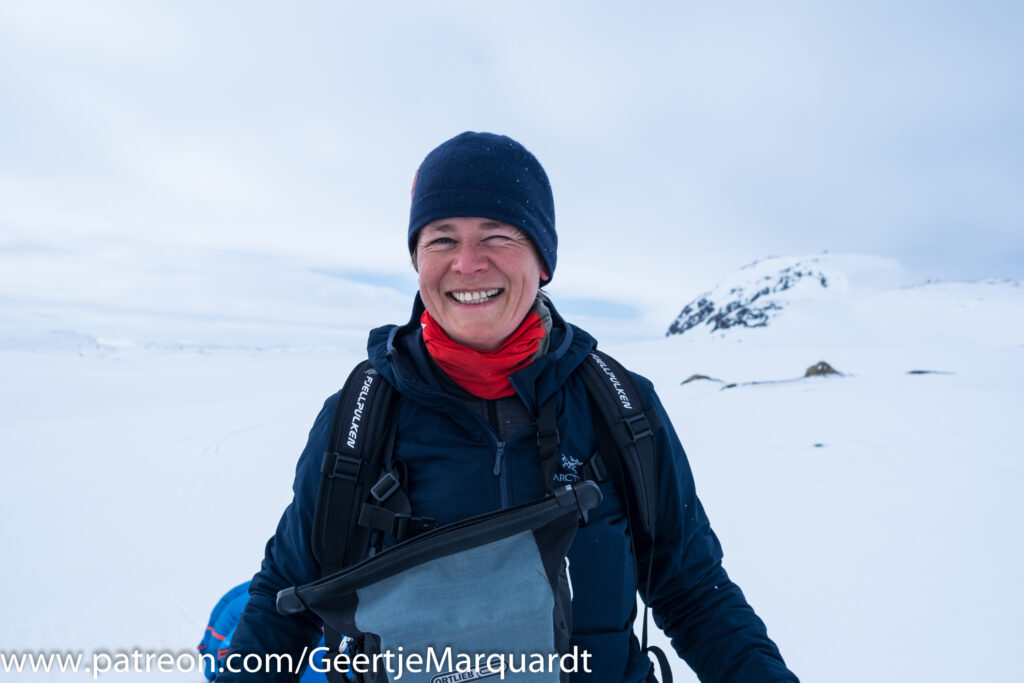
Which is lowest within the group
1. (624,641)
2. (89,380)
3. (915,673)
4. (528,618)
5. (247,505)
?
(915,673)

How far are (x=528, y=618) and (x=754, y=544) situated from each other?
3793mm

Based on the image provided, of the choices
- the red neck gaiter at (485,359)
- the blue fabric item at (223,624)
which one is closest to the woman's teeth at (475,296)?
the red neck gaiter at (485,359)

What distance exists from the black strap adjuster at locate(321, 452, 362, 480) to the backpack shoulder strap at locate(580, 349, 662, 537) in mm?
797

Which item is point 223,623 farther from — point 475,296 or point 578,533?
point 475,296

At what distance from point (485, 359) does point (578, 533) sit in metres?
0.67

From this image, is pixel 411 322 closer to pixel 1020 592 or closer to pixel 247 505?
pixel 1020 592

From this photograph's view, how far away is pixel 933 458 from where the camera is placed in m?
6.01

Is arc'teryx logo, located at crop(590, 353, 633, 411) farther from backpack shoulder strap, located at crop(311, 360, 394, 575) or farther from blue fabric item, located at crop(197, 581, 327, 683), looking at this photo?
blue fabric item, located at crop(197, 581, 327, 683)

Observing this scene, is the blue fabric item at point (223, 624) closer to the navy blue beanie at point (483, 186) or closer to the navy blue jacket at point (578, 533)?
the navy blue jacket at point (578, 533)

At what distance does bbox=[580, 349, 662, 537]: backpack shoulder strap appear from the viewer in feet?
5.49

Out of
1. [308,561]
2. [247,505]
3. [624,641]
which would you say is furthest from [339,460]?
[247,505]

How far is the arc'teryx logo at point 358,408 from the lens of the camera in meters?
1.64

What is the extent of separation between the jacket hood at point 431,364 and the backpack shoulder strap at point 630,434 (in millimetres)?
116

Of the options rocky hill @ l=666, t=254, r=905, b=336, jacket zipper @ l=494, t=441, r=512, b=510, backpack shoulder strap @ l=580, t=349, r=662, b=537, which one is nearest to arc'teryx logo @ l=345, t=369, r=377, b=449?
jacket zipper @ l=494, t=441, r=512, b=510
